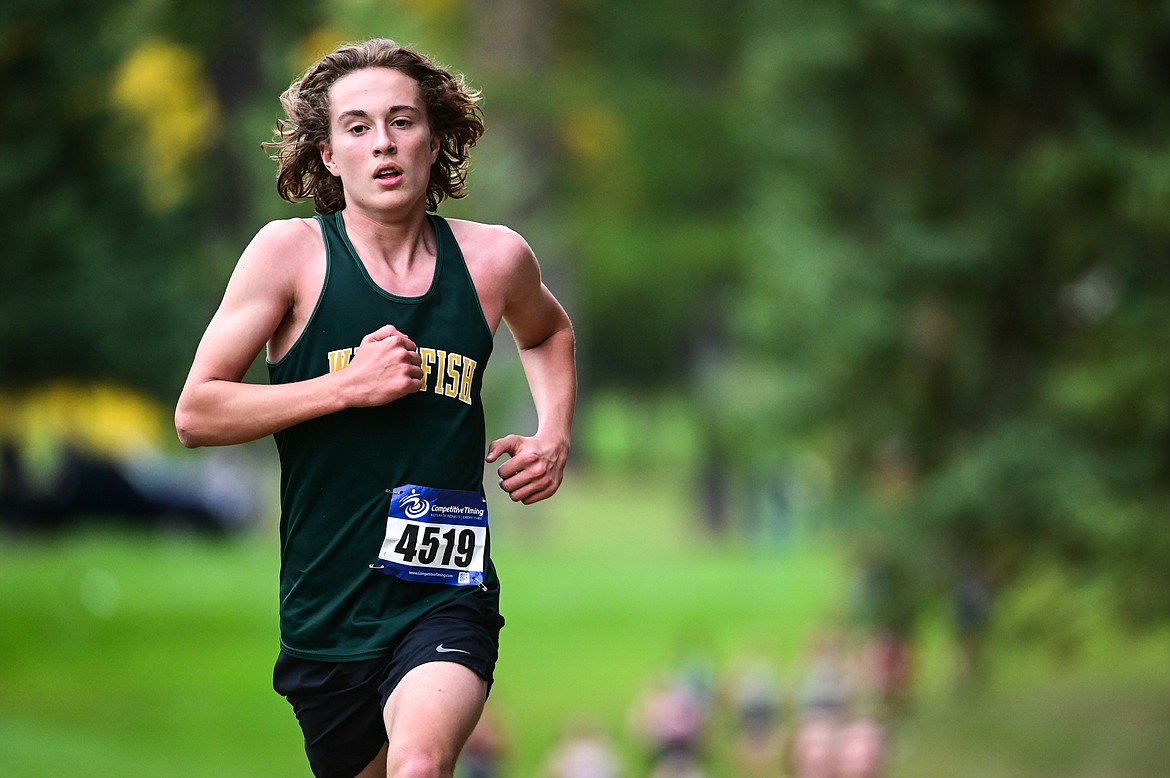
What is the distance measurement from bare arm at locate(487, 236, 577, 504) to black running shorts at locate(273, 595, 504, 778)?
12.4 inches

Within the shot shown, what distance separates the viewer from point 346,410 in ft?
12.7

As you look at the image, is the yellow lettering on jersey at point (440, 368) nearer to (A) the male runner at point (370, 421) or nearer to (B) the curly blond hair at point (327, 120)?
(A) the male runner at point (370, 421)

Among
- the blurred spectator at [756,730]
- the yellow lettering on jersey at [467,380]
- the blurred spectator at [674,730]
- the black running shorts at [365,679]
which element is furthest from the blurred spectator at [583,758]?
the yellow lettering on jersey at [467,380]

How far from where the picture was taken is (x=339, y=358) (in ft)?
12.6

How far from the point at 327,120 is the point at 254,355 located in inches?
23.6

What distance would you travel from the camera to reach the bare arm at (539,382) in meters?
4.06

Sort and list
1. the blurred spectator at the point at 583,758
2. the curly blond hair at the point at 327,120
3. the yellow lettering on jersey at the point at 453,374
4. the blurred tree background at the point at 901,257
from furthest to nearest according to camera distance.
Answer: the blurred spectator at the point at 583,758
the blurred tree background at the point at 901,257
the curly blond hair at the point at 327,120
the yellow lettering on jersey at the point at 453,374

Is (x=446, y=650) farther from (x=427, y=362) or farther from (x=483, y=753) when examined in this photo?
(x=483, y=753)

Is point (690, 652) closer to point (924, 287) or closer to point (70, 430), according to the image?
point (924, 287)

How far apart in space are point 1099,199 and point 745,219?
14.9 metres

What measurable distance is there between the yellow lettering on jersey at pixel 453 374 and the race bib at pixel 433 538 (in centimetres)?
22

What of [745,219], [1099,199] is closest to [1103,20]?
[1099,199]

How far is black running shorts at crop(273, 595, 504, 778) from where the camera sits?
380cm

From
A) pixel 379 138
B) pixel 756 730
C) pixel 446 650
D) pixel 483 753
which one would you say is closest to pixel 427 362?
pixel 379 138
